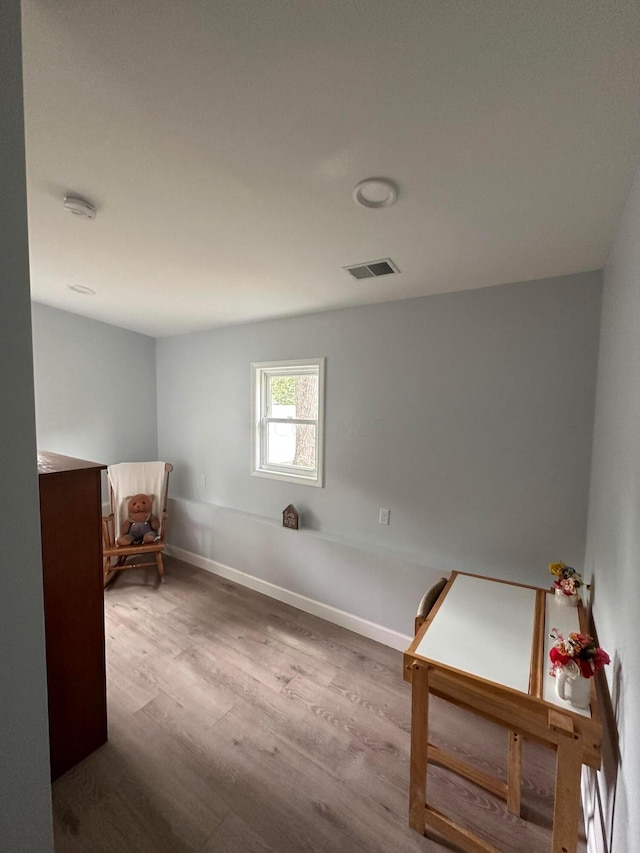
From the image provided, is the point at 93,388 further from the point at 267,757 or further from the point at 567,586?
the point at 567,586

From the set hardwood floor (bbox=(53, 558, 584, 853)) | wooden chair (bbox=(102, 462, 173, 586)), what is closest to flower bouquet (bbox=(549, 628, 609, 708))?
hardwood floor (bbox=(53, 558, 584, 853))

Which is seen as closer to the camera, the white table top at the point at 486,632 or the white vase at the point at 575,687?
the white vase at the point at 575,687

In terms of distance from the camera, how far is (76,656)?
1552mm

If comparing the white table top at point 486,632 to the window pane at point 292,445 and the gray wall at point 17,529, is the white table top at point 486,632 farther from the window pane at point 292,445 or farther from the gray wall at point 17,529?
the window pane at point 292,445

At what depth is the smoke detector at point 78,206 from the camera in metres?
1.48

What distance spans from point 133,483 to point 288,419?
70.5 inches

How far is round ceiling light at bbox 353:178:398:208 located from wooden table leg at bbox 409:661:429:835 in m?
1.73

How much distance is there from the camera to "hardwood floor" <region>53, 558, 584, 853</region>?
4.21 ft

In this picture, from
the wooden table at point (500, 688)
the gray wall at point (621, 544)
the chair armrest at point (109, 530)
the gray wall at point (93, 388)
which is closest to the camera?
the gray wall at point (621, 544)

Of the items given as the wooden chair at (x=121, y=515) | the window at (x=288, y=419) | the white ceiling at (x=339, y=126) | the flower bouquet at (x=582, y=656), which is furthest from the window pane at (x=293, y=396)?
the flower bouquet at (x=582, y=656)

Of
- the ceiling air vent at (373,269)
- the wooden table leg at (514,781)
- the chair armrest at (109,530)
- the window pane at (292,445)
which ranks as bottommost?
the wooden table leg at (514,781)

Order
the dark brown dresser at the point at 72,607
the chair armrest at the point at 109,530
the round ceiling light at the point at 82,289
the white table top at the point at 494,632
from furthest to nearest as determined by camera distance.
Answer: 1. the chair armrest at the point at 109,530
2. the round ceiling light at the point at 82,289
3. the dark brown dresser at the point at 72,607
4. the white table top at the point at 494,632

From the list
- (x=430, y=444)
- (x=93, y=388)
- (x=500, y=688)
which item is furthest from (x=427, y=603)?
(x=93, y=388)

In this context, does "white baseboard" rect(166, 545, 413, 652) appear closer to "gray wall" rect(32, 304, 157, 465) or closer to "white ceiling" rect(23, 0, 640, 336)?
"gray wall" rect(32, 304, 157, 465)
